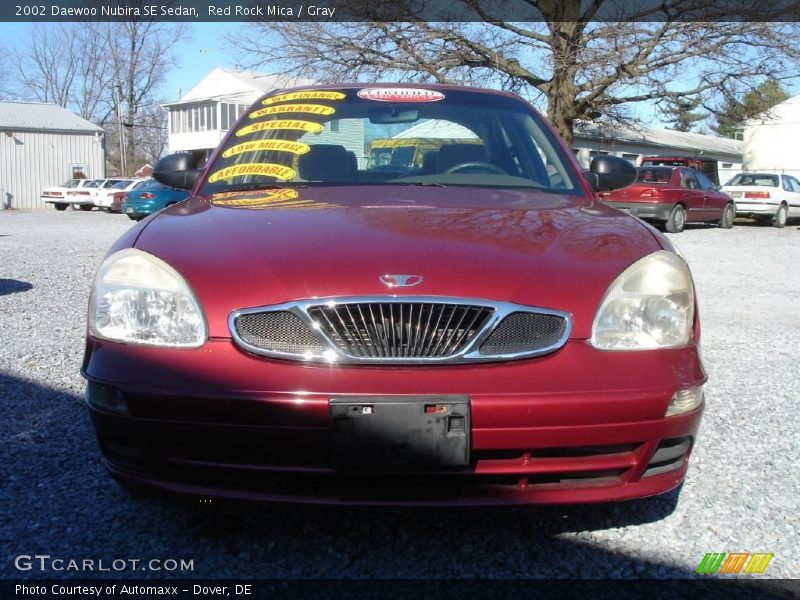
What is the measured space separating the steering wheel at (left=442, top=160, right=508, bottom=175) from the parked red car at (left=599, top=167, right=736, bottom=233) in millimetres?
13985

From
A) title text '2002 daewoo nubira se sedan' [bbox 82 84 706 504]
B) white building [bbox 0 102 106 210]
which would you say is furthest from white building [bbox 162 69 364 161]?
title text '2002 daewoo nubira se sedan' [bbox 82 84 706 504]

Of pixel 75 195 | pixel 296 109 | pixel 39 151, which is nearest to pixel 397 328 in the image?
pixel 296 109

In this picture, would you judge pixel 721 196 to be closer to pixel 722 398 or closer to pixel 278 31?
pixel 278 31

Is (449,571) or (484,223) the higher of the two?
(484,223)

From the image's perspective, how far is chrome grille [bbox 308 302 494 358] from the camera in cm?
221

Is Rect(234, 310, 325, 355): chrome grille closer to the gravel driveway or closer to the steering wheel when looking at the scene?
the gravel driveway

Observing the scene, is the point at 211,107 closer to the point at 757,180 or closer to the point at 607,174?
the point at 757,180

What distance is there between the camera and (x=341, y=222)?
2.67 meters

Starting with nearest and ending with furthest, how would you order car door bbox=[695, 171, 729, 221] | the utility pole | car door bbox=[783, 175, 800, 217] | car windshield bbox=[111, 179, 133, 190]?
car door bbox=[695, 171, 729, 221] → car door bbox=[783, 175, 800, 217] → car windshield bbox=[111, 179, 133, 190] → the utility pole

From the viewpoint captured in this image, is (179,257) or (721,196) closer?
(179,257)

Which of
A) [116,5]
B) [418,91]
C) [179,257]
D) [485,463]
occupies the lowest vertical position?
[485,463]

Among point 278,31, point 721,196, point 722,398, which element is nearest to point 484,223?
point 722,398

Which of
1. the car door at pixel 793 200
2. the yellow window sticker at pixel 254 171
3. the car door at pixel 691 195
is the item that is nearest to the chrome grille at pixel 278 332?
the yellow window sticker at pixel 254 171

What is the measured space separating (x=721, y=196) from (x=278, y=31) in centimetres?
1233
